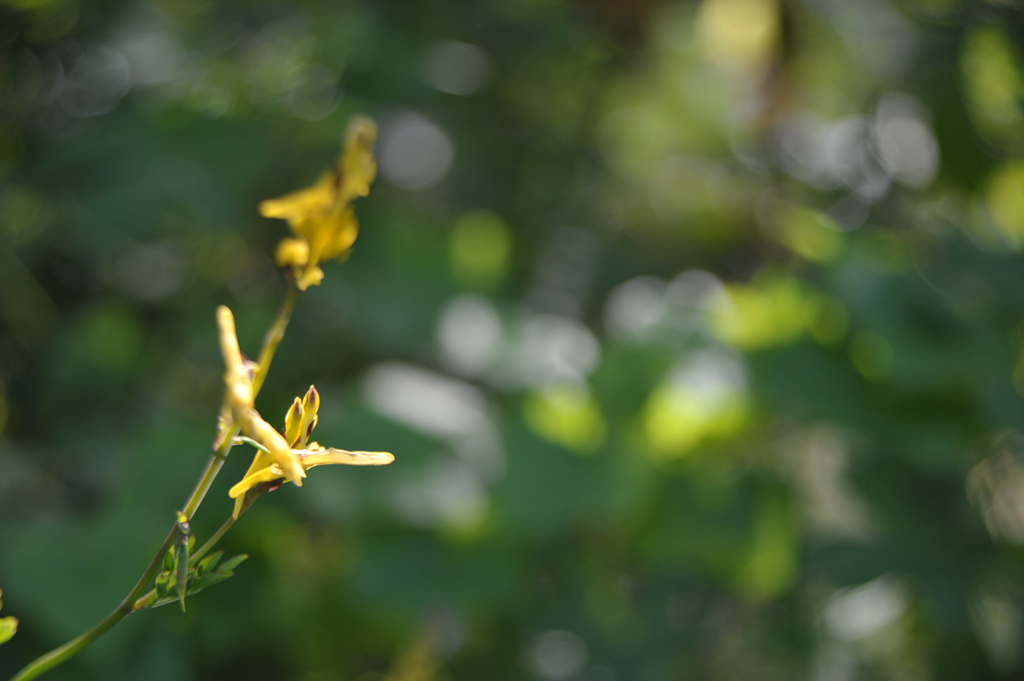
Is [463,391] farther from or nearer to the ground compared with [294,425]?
nearer to the ground

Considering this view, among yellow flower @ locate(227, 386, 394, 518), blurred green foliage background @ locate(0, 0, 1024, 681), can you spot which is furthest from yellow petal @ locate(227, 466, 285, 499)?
blurred green foliage background @ locate(0, 0, 1024, 681)

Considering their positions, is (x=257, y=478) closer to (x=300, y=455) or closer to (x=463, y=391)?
(x=300, y=455)

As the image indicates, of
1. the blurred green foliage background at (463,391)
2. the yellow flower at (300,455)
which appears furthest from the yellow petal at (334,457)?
the blurred green foliage background at (463,391)

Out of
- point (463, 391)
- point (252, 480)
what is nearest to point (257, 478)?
point (252, 480)

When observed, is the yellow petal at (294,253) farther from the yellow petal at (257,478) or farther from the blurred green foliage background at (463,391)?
the blurred green foliage background at (463,391)

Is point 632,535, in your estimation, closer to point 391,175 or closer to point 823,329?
point 823,329

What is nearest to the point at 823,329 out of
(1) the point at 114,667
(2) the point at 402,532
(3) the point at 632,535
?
(3) the point at 632,535
